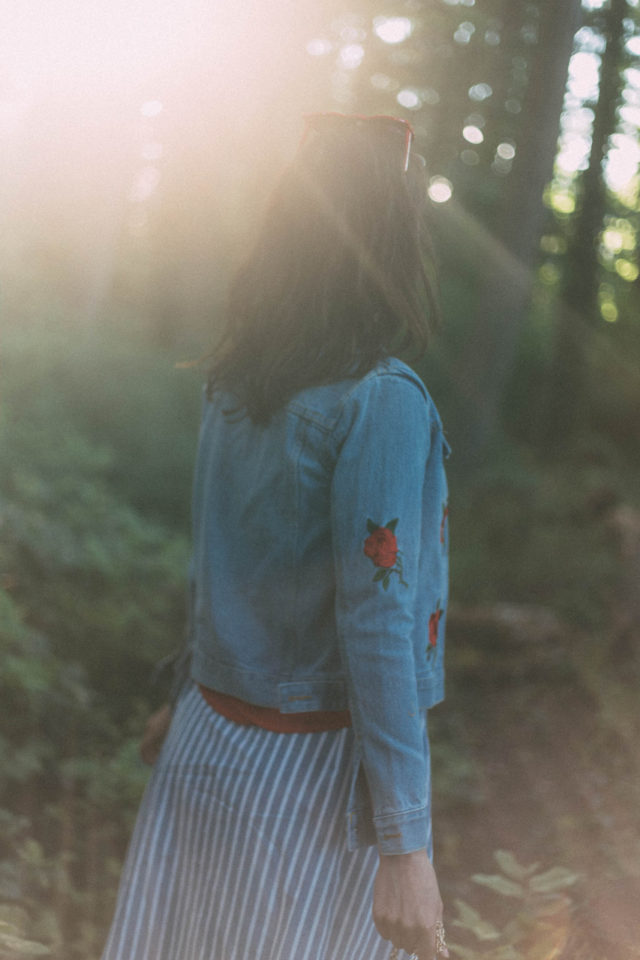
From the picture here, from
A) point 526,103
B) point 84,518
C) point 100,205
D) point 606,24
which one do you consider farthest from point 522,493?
point 84,518

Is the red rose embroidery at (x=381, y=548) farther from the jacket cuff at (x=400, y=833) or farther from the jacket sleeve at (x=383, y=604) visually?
the jacket cuff at (x=400, y=833)

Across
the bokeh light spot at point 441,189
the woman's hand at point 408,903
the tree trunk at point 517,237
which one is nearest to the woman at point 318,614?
the woman's hand at point 408,903

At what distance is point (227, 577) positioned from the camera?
162 centimetres

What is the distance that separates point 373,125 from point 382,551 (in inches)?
30.1

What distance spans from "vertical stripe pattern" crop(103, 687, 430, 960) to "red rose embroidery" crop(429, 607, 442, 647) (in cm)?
22

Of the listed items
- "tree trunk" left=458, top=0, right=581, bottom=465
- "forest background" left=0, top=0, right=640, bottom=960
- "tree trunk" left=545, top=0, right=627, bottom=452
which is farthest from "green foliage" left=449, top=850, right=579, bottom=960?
"tree trunk" left=545, top=0, right=627, bottom=452

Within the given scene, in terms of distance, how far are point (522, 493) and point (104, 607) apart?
754 centimetres

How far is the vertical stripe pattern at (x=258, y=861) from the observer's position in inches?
56.3


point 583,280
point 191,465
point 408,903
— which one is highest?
point 583,280

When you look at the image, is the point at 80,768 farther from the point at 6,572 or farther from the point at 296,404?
the point at 296,404

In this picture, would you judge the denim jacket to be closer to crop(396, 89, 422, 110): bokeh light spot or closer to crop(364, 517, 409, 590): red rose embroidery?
crop(364, 517, 409, 590): red rose embroidery

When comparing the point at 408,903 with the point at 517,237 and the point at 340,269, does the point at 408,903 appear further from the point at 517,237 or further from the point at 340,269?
the point at 517,237

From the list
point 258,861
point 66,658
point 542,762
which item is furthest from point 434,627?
point 542,762

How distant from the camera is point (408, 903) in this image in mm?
1344
